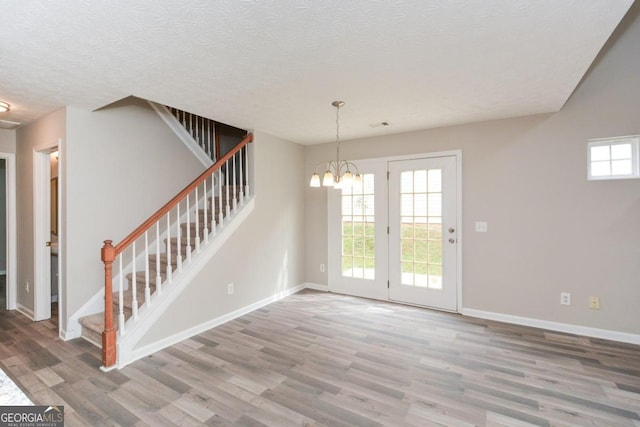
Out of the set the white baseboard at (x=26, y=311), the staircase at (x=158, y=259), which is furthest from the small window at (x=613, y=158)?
the white baseboard at (x=26, y=311)

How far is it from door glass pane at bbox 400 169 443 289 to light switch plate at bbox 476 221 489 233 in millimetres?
442

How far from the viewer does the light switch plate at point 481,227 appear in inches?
148

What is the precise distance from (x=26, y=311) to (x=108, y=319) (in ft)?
7.57

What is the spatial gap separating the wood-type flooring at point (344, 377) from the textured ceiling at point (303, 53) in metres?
2.43

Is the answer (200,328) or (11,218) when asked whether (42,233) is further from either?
(200,328)

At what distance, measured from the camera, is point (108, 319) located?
102 inches

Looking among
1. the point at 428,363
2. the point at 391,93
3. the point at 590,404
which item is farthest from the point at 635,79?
the point at 428,363

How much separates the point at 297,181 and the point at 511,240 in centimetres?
313

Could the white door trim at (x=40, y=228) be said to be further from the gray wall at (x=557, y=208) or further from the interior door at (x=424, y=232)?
the gray wall at (x=557, y=208)

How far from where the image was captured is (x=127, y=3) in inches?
62.5

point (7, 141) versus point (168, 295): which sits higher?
point (7, 141)

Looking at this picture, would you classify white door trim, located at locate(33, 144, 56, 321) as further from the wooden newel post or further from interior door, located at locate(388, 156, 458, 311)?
interior door, located at locate(388, 156, 458, 311)

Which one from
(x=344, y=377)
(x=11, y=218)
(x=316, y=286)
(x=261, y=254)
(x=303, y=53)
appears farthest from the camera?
(x=316, y=286)

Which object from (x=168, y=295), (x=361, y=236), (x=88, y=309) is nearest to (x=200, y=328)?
(x=168, y=295)
